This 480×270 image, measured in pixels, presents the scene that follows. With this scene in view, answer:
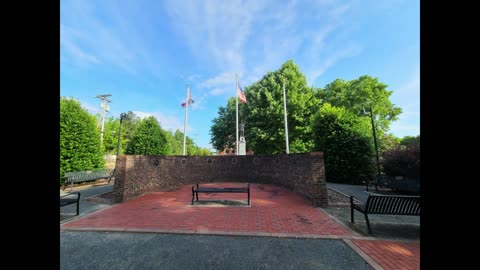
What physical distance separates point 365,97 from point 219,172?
19.6 metres

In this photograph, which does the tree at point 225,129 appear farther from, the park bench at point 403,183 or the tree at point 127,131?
the park bench at point 403,183

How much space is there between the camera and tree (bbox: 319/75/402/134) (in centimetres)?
2123

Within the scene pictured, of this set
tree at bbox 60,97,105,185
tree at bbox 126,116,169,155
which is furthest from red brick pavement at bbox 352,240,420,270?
tree at bbox 126,116,169,155

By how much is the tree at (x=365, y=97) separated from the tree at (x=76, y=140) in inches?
942

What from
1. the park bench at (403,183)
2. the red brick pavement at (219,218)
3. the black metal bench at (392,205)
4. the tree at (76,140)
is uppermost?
the tree at (76,140)

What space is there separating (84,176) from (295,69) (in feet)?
63.8

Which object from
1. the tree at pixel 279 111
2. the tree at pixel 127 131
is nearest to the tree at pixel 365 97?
the tree at pixel 279 111

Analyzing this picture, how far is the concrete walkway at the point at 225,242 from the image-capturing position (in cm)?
324

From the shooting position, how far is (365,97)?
2123cm

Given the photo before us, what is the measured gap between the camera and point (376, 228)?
4609mm

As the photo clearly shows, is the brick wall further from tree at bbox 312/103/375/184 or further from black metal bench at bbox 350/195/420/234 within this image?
tree at bbox 312/103/375/184

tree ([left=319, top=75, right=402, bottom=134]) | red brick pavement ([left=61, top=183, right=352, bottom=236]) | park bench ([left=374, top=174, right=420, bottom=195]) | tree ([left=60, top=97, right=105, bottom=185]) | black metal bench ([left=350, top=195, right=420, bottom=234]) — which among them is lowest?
red brick pavement ([left=61, top=183, right=352, bottom=236])

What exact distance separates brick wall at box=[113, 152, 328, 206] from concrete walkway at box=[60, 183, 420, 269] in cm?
135
